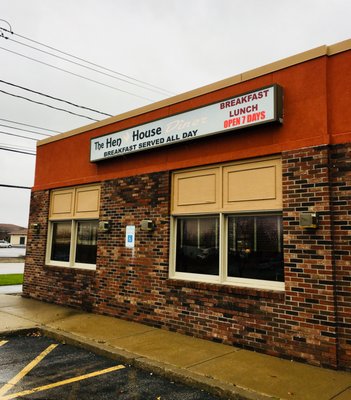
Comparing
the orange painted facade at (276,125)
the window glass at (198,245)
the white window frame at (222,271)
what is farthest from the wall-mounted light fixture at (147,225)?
the orange painted facade at (276,125)

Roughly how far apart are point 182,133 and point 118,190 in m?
2.42

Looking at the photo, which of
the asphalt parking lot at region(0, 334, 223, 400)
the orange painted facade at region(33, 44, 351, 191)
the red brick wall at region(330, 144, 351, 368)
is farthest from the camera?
the orange painted facade at region(33, 44, 351, 191)

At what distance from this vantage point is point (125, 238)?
8891 mm

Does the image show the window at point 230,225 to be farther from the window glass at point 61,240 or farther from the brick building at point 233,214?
the window glass at point 61,240

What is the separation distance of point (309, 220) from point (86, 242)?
6360mm

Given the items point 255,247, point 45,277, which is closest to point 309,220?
point 255,247

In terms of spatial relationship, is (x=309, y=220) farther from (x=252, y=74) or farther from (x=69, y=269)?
(x=69, y=269)

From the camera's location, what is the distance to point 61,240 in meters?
11.1

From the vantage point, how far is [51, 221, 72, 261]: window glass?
10.8 metres

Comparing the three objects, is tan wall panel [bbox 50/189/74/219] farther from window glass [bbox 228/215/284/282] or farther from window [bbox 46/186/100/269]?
window glass [bbox 228/215/284/282]

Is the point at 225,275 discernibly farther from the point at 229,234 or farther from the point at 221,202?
the point at 221,202

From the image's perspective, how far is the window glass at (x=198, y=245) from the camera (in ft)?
24.1

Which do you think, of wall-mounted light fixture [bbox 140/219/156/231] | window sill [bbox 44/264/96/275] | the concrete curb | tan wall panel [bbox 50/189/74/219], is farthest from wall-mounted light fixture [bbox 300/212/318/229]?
tan wall panel [bbox 50/189/74/219]

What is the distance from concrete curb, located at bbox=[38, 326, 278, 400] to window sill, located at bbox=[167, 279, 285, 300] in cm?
181
